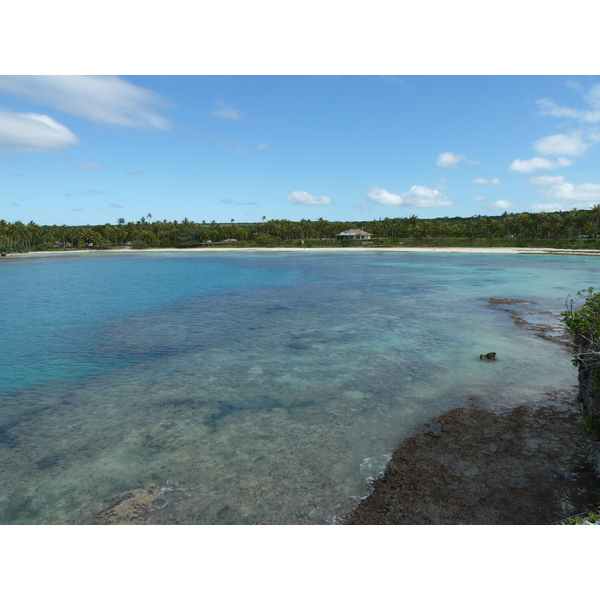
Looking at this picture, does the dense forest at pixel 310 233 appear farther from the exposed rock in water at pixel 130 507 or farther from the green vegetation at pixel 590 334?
the exposed rock in water at pixel 130 507

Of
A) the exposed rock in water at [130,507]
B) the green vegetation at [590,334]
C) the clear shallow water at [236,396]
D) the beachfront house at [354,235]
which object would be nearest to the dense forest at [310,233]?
the beachfront house at [354,235]

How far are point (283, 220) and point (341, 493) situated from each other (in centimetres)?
15186

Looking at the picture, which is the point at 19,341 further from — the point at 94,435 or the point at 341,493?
the point at 341,493

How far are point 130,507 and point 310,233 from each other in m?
145

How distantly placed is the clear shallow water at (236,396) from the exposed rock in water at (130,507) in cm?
28

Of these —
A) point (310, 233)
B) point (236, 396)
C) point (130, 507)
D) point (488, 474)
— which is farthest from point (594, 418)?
point (310, 233)

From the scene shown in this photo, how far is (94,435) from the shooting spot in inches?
383

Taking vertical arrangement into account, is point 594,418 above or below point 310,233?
below

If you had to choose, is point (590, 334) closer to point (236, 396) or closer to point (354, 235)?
point (236, 396)

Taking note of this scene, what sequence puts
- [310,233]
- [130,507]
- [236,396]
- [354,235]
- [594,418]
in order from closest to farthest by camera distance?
→ [130,507], [594,418], [236,396], [354,235], [310,233]

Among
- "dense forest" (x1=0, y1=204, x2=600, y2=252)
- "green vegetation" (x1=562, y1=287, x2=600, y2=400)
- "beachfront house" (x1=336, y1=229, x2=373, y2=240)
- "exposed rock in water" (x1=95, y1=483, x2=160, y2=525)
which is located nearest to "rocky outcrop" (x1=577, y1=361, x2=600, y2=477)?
"green vegetation" (x1=562, y1=287, x2=600, y2=400)

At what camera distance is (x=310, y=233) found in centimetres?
14800

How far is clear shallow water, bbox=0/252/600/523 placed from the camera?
739 centimetres

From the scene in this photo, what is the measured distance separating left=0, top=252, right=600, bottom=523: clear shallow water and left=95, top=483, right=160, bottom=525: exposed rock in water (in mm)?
281
